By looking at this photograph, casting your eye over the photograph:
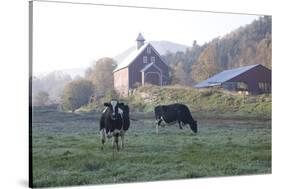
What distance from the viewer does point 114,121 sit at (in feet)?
25.5

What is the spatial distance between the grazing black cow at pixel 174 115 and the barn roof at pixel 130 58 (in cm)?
72

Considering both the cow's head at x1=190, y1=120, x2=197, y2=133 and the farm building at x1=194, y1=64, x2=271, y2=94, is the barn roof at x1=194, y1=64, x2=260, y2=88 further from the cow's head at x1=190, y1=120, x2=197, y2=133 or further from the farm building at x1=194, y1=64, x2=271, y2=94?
the cow's head at x1=190, y1=120, x2=197, y2=133

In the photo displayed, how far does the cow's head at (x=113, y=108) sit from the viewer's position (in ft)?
25.4

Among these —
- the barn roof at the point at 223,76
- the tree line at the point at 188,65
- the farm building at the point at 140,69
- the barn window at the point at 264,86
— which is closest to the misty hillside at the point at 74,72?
the tree line at the point at 188,65

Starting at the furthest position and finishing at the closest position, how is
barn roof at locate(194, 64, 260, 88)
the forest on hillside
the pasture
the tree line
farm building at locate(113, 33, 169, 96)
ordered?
1. barn roof at locate(194, 64, 260, 88)
2. the forest on hillside
3. farm building at locate(113, 33, 169, 96)
4. the tree line
5. the pasture

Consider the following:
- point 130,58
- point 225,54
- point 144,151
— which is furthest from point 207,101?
point 130,58

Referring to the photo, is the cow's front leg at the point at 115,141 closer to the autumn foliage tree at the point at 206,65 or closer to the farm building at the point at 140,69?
the farm building at the point at 140,69

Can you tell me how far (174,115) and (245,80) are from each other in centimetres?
116

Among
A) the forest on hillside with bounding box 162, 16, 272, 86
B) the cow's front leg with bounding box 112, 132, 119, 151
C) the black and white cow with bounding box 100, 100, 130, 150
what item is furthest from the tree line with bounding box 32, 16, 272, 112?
the cow's front leg with bounding box 112, 132, 119, 151

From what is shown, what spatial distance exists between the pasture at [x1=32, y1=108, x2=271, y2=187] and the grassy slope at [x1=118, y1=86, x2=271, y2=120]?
0.11 m

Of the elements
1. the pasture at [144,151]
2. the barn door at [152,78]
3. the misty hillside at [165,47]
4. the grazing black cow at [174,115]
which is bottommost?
the pasture at [144,151]

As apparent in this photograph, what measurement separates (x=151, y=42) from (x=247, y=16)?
4.97 ft

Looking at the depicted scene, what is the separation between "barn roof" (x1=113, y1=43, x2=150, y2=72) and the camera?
7.76 metres

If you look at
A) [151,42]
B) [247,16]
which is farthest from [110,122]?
[247,16]
